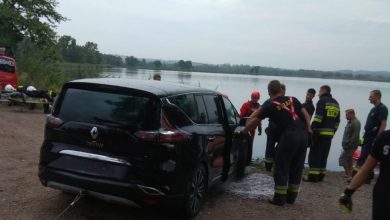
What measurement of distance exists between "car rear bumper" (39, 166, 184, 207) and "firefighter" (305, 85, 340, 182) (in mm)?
4895

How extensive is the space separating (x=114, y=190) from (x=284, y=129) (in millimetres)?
3030

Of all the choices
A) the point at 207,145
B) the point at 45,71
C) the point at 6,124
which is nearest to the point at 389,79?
the point at 45,71

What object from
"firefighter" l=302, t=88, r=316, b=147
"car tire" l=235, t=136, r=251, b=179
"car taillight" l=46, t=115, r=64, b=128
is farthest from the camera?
"firefighter" l=302, t=88, r=316, b=147

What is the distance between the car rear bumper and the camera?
4934mm

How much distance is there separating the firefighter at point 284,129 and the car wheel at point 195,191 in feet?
4.02

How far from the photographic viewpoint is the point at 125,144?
507cm

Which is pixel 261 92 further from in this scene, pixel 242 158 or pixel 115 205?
pixel 115 205

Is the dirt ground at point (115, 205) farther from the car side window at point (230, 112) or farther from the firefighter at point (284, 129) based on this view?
the car side window at point (230, 112)

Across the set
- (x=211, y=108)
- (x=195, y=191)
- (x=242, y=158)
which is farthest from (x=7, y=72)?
(x=195, y=191)

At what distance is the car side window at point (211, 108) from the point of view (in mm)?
6480

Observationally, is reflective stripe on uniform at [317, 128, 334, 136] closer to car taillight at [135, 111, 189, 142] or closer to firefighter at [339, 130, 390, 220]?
car taillight at [135, 111, 189, 142]

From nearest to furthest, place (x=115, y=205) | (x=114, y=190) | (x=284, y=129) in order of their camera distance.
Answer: (x=114, y=190) → (x=115, y=205) → (x=284, y=129)

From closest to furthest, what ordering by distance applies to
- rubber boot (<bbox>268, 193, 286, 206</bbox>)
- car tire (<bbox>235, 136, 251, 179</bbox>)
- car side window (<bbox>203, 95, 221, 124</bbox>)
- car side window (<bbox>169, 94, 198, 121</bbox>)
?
car side window (<bbox>169, 94, 198, 121</bbox>), car side window (<bbox>203, 95, 221, 124</bbox>), rubber boot (<bbox>268, 193, 286, 206</bbox>), car tire (<bbox>235, 136, 251, 179</bbox>)

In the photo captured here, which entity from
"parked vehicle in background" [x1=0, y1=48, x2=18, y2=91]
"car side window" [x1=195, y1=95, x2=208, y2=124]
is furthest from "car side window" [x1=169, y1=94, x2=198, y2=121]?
"parked vehicle in background" [x1=0, y1=48, x2=18, y2=91]
